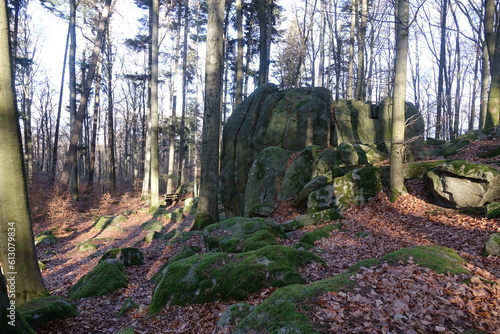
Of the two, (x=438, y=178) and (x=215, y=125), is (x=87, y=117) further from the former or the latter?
(x=438, y=178)

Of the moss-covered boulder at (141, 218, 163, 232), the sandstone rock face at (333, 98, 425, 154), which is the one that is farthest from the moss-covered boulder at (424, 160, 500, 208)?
the moss-covered boulder at (141, 218, 163, 232)

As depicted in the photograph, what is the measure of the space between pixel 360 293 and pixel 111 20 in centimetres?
3074

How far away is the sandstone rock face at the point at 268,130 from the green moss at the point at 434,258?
10.5 metres

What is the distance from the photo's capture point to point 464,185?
834 centimetres

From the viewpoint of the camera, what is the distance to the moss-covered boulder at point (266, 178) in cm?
1345

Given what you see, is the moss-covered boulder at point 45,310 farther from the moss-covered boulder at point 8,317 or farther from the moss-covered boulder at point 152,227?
the moss-covered boulder at point 152,227

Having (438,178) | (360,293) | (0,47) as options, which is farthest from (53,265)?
(438,178)

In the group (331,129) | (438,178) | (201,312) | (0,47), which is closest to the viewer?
(201,312)

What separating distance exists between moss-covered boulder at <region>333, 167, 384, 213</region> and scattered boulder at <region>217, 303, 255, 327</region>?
6.97 m

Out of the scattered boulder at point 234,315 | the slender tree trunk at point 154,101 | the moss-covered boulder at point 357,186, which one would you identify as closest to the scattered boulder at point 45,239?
the slender tree trunk at point 154,101

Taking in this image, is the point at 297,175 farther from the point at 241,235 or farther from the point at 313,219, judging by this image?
the point at 241,235

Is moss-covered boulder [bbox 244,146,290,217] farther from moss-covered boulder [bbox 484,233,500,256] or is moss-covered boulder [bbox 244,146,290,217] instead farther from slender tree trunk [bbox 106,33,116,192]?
slender tree trunk [bbox 106,33,116,192]

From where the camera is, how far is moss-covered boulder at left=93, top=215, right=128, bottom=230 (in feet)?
52.0

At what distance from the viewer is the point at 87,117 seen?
98.9ft
